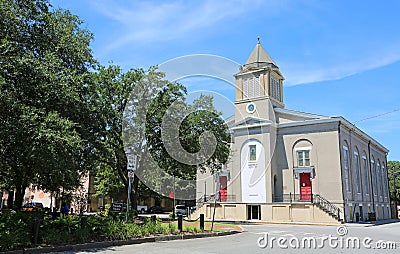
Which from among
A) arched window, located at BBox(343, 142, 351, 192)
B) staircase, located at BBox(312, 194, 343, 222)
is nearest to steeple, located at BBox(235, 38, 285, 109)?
arched window, located at BBox(343, 142, 351, 192)

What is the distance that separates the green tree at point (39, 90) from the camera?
40.0ft

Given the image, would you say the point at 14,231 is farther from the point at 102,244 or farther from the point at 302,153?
the point at 302,153

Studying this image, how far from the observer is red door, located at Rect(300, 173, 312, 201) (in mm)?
38156

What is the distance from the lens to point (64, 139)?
12266 mm

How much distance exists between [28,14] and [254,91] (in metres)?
31.3

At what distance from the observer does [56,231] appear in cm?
1221

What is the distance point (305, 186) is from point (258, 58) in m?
15.4

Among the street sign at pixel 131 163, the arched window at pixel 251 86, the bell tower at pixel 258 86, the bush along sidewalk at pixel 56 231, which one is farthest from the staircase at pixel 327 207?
the street sign at pixel 131 163

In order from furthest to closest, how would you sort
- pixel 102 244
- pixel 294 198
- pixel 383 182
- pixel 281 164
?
pixel 383 182, pixel 281 164, pixel 294 198, pixel 102 244

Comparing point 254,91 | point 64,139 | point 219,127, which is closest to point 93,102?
point 64,139

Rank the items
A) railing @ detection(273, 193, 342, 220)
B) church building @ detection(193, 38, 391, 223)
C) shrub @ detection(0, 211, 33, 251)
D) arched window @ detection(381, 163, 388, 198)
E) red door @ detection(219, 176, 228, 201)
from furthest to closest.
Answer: arched window @ detection(381, 163, 388, 198) → red door @ detection(219, 176, 228, 201) → church building @ detection(193, 38, 391, 223) → railing @ detection(273, 193, 342, 220) → shrub @ detection(0, 211, 33, 251)

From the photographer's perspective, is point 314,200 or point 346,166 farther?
point 346,166

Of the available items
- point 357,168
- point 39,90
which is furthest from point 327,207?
point 39,90

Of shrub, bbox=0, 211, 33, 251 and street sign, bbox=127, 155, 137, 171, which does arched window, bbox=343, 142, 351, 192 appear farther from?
shrub, bbox=0, 211, 33, 251
